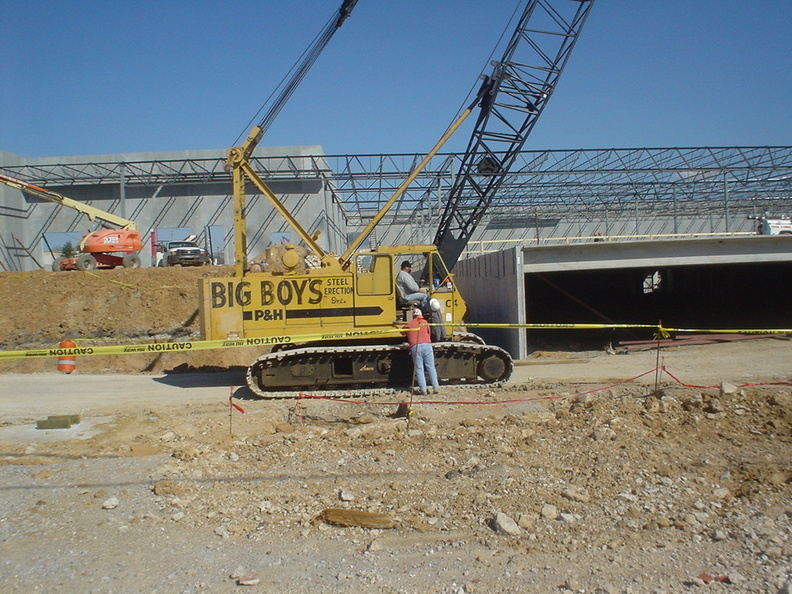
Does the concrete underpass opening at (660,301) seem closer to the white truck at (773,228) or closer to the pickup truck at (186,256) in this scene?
the white truck at (773,228)

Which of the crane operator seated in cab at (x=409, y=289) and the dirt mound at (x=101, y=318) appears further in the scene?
the dirt mound at (x=101, y=318)

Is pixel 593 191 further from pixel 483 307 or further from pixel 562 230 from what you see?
pixel 483 307

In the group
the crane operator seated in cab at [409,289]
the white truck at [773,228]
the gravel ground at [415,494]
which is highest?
the white truck at [773,228]

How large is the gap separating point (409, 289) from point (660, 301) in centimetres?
1925

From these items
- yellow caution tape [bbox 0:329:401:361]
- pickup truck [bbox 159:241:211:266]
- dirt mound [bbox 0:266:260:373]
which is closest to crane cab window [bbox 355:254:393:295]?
yellow caution tape [bbox 0:329:401:361]

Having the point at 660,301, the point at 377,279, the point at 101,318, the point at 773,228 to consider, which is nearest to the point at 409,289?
the point at 377,279

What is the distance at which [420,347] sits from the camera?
10.1m

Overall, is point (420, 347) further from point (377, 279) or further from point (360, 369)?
point (377, 279)

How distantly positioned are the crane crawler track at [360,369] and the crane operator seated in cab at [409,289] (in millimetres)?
792

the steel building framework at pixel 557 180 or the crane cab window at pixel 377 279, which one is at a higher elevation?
the steel building framework at pixel 557 180

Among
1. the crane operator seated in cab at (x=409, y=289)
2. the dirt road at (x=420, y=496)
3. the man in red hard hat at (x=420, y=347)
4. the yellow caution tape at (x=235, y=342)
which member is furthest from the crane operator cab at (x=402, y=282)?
the dirt road at (x=420, y=496)

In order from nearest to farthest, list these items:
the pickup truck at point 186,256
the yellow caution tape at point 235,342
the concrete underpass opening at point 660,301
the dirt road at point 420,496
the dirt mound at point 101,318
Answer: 1. the dirt road at point 420,496
2. the yellow caution tape at point 235,342
3. the dirt mound at point 101,318
4. the concrete underpass opening at point 660,301
5. the pickup truck at point 186,256

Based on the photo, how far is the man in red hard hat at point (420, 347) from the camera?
33.2 feet

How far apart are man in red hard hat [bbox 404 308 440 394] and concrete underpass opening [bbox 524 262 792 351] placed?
8.09 m
